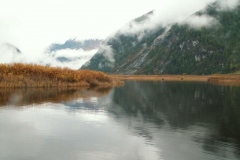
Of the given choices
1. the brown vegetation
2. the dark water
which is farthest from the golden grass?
the dark water

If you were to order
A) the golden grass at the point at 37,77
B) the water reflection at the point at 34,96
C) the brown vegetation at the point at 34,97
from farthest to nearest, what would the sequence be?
the golden grass at the point at 37,77, the water reflection at the point at 34,96, the brown vegetation at the point at 34,97

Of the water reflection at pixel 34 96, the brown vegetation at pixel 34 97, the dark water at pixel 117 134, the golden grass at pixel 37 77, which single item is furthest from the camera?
the golden grass at pixel 37 77

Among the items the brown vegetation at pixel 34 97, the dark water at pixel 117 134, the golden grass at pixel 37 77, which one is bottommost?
the dark water at pixel 117 134

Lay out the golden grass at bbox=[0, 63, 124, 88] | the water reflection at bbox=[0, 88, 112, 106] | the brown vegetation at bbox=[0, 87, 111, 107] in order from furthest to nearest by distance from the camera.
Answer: the golden grass at bbox=[0, 63, 124, 88] < the water reflection at bbox=[0, 88, 112, 106] < the brown vegetation at bbox=[0, 87, 111, 107]

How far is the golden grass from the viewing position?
3927 inches

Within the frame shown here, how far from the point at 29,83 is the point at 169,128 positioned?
7240cm

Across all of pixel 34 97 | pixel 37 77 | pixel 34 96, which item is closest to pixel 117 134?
pixel 34 97

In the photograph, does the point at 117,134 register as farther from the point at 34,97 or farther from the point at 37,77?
the point at 37,77

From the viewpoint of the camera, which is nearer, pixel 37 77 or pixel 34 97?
pixel 34 97

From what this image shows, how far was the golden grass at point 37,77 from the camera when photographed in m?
99.8

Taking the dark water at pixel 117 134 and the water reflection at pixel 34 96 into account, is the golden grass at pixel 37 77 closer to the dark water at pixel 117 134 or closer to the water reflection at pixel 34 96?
the water reflection at pixel 34 96

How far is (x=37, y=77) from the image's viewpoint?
10656 centimetres

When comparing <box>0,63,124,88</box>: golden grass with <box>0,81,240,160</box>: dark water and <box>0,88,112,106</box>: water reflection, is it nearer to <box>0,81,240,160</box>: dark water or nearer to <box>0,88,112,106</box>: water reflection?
<box>0,88,112,106</box>: water reflection

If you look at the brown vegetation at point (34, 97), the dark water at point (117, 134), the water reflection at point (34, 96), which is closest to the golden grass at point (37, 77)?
the water reflection at point (34, 96)
